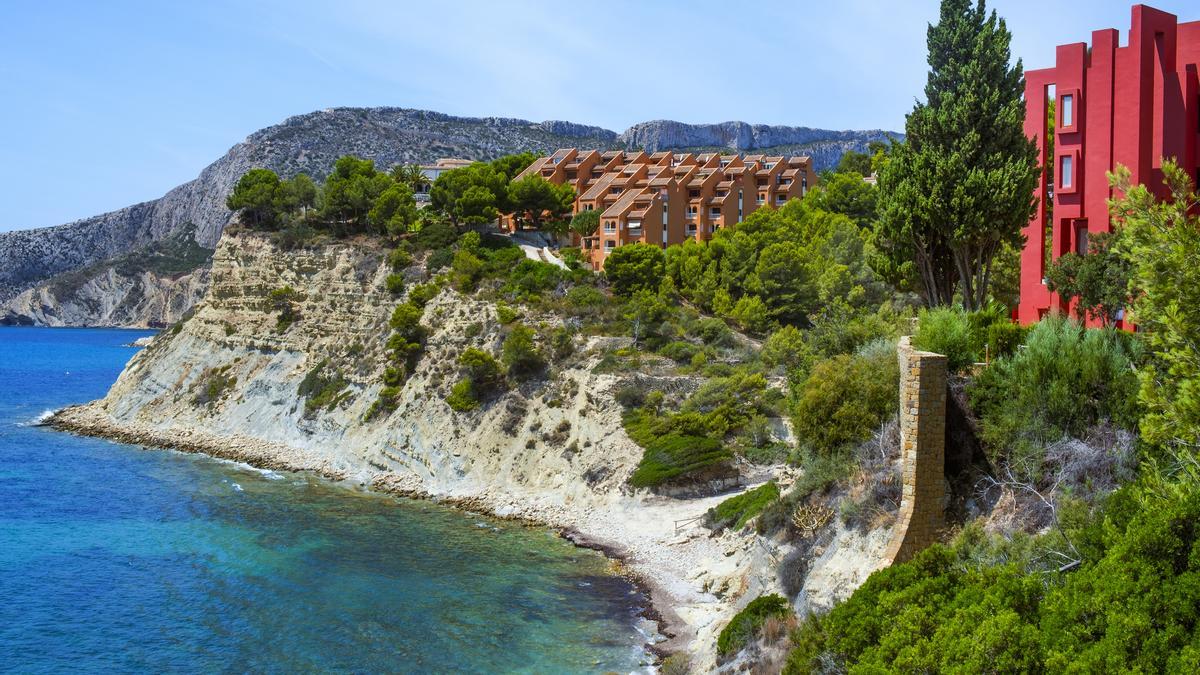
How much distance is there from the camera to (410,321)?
58812 millimetres

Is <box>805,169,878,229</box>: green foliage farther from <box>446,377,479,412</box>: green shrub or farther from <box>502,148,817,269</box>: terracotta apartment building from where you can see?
<box>446,377,479,412</box>: green shrub

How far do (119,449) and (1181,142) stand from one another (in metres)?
58.8

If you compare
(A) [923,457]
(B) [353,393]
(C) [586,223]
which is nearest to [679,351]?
(B) [353,393]

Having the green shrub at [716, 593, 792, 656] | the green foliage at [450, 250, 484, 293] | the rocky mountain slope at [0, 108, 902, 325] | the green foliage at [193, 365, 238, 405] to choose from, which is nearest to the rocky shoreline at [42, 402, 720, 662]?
the green foliage at [193, 365, 238, 405]

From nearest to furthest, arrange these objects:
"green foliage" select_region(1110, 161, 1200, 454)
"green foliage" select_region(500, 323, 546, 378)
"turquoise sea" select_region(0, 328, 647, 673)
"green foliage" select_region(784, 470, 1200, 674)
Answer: "green foliage" select_region(784, 470, 1200, 674) → "green foliage" select_region(1110, 161, 1200, 454) → "turquoise sea" select_region(0, 328, 647, 673) → "green foliage" select_region(500, 323, 546, 378)

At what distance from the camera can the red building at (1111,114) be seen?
24.3 m

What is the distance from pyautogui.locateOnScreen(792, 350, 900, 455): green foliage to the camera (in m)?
24.1

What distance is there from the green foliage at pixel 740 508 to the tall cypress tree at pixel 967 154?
11.2 metres

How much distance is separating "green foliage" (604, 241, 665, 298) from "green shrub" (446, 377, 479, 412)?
13.6 meters

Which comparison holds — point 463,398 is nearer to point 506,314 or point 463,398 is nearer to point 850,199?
point 506,314

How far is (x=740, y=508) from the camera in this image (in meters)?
36.6

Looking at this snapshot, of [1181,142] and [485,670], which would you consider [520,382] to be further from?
[1181,142]

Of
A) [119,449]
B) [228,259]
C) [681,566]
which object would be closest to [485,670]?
[681,566]

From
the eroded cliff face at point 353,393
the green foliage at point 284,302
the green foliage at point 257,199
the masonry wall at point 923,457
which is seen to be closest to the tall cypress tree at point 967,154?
the masonry wall at point 923,457
